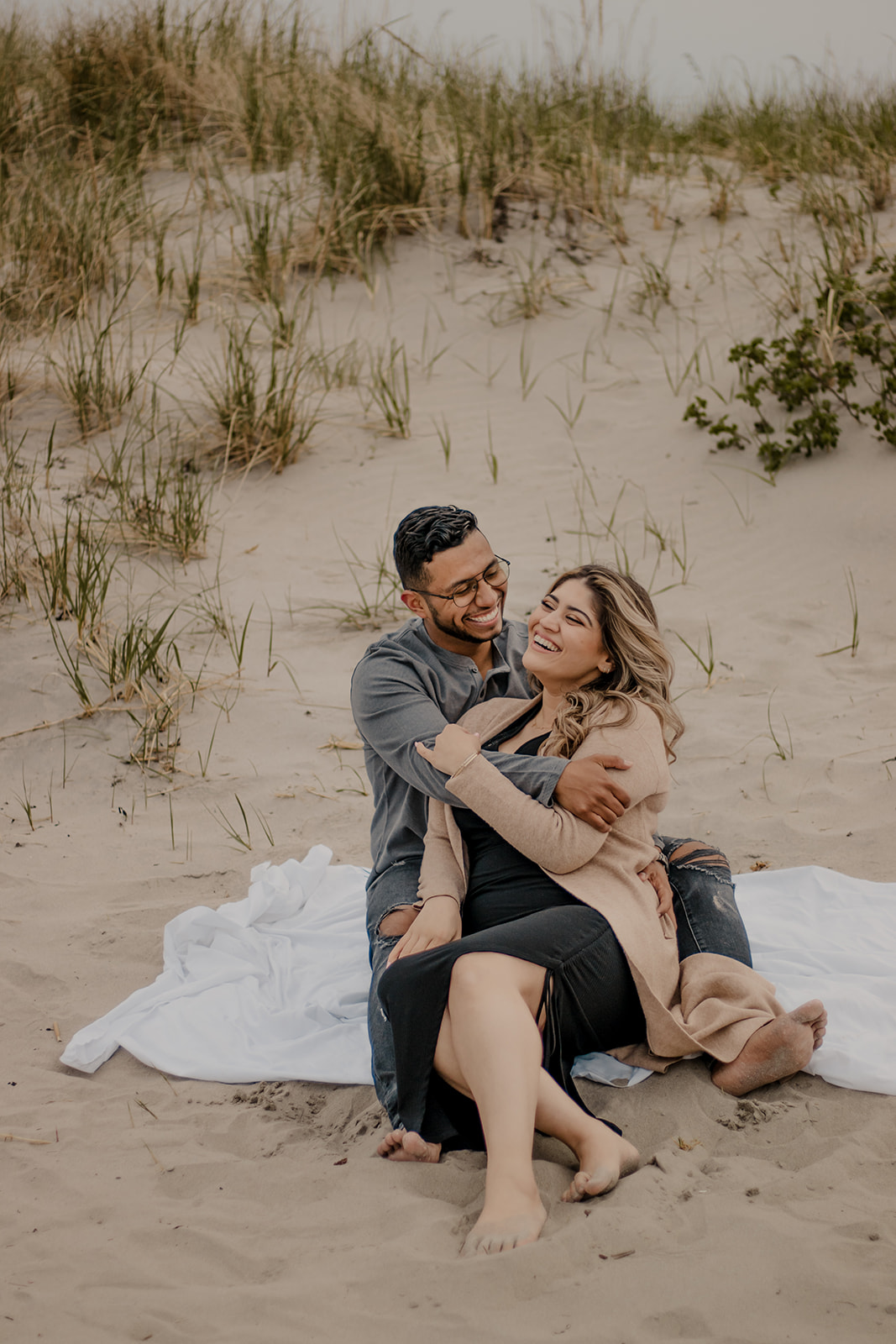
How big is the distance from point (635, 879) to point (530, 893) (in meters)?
0.25

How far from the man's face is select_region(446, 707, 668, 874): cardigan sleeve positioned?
507 millimetres

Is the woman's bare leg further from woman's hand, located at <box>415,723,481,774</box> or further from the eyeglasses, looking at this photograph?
the eyeglasses

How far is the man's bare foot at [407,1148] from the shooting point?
2.36m

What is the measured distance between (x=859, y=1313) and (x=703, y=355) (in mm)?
6455

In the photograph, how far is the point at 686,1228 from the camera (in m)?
2.06

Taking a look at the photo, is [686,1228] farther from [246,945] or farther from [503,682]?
[246,945]

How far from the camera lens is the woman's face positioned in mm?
2717

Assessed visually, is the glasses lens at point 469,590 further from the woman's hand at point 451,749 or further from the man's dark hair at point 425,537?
the woman's hand at point 451,749

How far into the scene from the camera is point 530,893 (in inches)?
104

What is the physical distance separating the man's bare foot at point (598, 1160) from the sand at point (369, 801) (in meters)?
0.06

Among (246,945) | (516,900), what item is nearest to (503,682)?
(516,900)

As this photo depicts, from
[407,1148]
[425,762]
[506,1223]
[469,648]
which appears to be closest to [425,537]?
[469,648]

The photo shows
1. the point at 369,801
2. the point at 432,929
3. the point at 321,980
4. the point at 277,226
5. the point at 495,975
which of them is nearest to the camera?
the point at 495,975

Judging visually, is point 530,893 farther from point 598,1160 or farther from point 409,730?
point 598,1160
